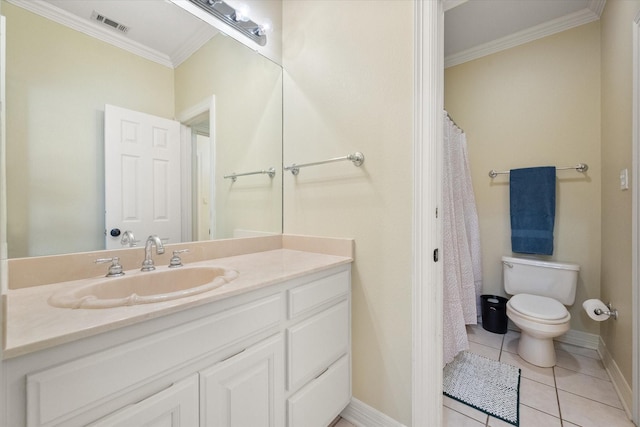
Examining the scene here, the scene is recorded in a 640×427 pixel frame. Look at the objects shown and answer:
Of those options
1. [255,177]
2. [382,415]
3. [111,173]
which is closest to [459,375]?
[382,415]

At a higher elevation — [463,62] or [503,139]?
[463,62]

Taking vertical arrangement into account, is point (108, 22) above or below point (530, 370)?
above

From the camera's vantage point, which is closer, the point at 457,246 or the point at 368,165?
the point at 368,165

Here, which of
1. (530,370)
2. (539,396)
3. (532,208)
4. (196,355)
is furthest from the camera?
(532,208)

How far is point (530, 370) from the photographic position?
1.70 meters

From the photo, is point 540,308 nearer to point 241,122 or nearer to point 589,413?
point 589,413

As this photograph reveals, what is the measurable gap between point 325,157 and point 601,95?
209cm

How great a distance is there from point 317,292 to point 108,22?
138cm

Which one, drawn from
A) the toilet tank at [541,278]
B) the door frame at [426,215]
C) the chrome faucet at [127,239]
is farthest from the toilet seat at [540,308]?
the chrome faucet at [127,239]

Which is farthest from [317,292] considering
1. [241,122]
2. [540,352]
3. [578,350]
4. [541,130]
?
[541,130]

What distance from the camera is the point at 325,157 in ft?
4.75

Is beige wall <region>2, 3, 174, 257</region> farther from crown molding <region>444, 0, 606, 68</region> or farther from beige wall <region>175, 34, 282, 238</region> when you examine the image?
crown molding <region>444, 0, 606, 68</region>

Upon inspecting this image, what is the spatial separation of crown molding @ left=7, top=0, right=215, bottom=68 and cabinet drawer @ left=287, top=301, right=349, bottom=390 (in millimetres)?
1324

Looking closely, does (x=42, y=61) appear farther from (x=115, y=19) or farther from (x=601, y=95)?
(x=601, y=95)
